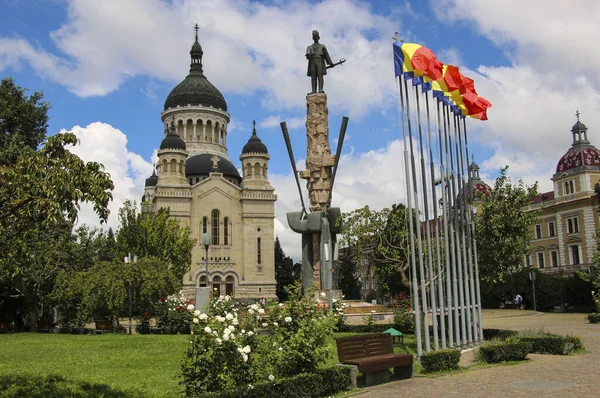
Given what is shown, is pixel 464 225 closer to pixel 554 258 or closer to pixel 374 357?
pixel 374 357

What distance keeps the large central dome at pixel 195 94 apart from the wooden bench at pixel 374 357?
62.6m

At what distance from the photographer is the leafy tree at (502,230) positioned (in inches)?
709

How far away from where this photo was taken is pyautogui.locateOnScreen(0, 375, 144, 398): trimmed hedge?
30.2ft

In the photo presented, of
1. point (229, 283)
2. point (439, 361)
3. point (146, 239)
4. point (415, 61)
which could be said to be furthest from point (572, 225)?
point (439, 361)

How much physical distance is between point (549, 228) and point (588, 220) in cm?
493

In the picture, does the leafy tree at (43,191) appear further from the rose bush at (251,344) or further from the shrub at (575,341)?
the shrub at (575,341)

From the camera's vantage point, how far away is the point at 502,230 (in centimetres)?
1814

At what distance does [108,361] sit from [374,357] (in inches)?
263

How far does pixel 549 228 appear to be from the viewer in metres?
55.9

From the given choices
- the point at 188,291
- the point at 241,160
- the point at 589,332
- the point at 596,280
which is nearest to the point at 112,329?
the point at 589,332

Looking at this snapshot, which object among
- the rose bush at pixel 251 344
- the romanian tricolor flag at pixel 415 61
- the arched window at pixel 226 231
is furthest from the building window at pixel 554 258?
Answer: the rose bush at pixel 251 344

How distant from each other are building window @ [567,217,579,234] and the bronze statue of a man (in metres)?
37.2

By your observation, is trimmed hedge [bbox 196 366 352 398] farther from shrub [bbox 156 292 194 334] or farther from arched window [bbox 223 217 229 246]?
arched window [bbox 223 217 229 246]

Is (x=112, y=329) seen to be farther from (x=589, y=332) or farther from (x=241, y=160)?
(x=241, y=160)
